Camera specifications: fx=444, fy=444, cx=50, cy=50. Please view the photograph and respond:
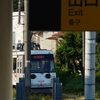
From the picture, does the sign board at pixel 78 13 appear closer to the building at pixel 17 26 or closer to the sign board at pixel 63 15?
the sign board at pixel 63 15

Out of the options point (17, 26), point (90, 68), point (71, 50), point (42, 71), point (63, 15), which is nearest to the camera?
point (63, 15)

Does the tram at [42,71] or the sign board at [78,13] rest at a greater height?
the sign board at [78,13]

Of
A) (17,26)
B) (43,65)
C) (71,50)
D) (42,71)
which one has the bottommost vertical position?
(42,71)

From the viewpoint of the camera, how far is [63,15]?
237 inches

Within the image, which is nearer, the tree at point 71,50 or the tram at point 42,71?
the tram at point 42,71

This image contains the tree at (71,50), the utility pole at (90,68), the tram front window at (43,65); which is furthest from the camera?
the tree at (71,50)


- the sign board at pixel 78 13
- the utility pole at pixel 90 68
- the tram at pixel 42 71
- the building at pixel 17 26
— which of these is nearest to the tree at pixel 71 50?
the building at pixel 17 26

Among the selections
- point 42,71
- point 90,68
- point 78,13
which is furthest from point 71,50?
point 78,13

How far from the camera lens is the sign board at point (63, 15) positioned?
5949 millimetres

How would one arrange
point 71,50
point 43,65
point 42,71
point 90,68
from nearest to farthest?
point 90,68 < point 42,71 < point 43,65 < point 71,50

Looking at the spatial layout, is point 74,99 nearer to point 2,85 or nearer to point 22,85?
point 22,85

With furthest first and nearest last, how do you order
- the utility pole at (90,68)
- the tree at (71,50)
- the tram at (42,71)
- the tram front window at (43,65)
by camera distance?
the tree at (71,50)
the tram front window at (43,65)
the tram at (42,71)
the utility pole at (90,68)

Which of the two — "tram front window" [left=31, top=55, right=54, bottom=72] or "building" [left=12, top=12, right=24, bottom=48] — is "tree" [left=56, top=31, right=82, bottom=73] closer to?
"building" [left=12, top=12, right=24, bottom=48]

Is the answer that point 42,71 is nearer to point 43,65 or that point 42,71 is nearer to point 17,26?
point 43,65
